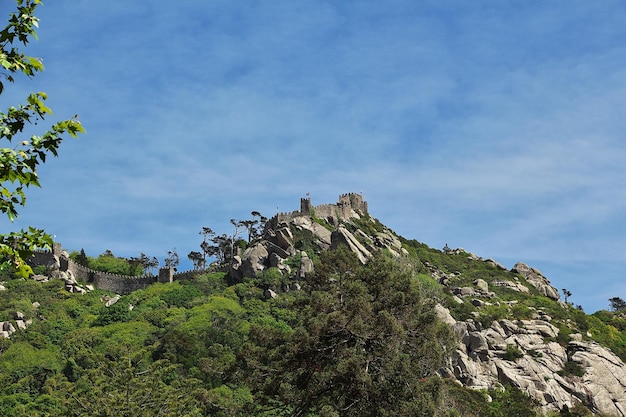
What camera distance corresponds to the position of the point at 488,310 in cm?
7769

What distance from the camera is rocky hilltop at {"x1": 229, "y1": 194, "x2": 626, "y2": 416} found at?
65.7 m

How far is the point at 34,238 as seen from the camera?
9.02 m

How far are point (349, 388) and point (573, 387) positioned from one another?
45.1 m

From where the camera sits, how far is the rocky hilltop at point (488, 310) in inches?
2586

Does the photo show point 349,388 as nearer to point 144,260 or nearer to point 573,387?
point 573,387

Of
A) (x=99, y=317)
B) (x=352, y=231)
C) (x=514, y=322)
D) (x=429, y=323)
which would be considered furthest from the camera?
(x=352, y=231)

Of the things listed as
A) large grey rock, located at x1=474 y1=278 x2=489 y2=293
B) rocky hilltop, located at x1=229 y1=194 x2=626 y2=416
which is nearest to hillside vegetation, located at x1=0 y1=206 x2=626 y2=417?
rocky hilltop, located at x1=229 y1=194 x2=626 y2=416

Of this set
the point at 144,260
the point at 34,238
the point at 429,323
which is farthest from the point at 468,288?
the point at 34,238

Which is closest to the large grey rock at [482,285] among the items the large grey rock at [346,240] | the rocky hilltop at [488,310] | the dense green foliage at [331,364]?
the rocky hilltop at [488,310]

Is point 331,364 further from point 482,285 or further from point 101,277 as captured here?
point 101,277

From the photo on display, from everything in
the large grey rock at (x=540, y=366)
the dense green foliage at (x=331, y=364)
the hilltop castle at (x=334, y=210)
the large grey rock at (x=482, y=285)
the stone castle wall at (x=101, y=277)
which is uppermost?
the hilltop castle at (x=334, y=210)

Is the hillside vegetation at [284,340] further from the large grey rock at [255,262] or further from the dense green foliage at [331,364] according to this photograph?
the large grey rock at [255,262]

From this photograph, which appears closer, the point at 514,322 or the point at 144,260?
the point at 514,322

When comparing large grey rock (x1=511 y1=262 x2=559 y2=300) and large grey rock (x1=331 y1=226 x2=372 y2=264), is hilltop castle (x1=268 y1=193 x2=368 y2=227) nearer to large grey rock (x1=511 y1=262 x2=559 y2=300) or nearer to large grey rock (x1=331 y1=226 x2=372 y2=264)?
large grey rock (x1=331 y1=226 x2=372 y2=264)
